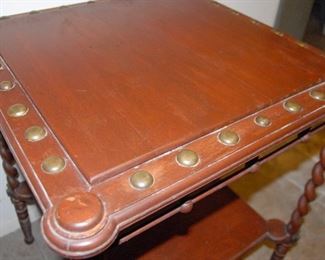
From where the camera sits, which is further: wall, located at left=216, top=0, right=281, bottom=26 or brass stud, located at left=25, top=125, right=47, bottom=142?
wall, located at left=216, top=0, right=281, bottom=26

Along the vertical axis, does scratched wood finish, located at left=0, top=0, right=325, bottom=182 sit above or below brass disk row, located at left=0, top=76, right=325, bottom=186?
above

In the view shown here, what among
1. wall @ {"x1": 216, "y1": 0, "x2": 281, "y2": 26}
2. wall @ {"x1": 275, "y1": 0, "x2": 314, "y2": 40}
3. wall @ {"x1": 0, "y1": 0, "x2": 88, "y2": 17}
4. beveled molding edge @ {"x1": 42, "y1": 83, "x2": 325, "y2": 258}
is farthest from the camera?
wall @ {"x1": 275, "y1": 0, "x2": 314, "y2": 40}

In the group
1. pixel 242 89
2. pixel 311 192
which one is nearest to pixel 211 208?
pixel 311 192

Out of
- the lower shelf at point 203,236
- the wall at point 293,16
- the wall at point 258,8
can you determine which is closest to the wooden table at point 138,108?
the lower shelf at point 203,236

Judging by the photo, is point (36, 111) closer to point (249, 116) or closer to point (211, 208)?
point (249, 116)

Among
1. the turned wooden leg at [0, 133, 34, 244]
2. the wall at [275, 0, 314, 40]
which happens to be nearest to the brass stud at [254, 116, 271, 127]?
the turned wooden leg at [0, 133, 34, 244]

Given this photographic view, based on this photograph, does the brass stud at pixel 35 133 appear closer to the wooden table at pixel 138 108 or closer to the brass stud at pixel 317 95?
the wooden table at pixel 138 108

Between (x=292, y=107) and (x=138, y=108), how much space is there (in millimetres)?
265

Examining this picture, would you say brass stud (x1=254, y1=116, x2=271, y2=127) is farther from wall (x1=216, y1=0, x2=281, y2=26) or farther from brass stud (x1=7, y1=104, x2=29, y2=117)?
wall (x1=216, y1=0, x2=281, y2=26)

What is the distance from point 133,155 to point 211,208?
2.05 ft

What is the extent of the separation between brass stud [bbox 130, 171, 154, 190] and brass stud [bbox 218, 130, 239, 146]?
13 centimetres

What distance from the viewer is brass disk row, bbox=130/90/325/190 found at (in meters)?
0.46

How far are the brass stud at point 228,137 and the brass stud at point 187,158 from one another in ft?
0.18

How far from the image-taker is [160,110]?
1.86 feet
